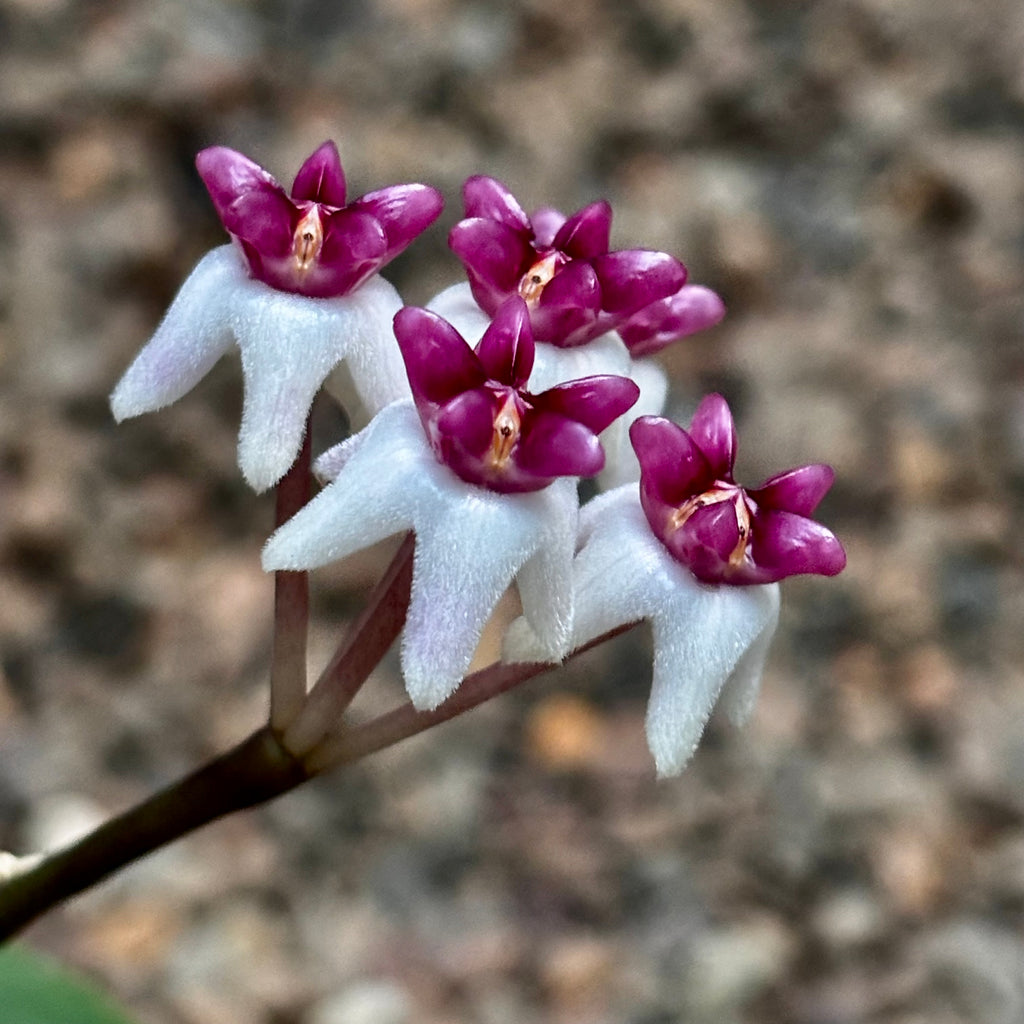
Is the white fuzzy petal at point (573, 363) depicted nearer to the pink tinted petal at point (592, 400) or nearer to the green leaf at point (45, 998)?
the pink tinted petal at point (592, 400)

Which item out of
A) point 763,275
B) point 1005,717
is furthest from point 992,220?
point 1005,717

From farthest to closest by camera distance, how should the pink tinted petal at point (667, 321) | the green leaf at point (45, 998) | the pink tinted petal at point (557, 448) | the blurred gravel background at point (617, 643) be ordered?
the blurred gravel background at point (617, 643) < the green leaf at point (45, 998) < the pink tinted petal at point (667, 321) < the pink tinted petal at point (557, 448)

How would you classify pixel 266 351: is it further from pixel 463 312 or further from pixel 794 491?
pixel 794 491

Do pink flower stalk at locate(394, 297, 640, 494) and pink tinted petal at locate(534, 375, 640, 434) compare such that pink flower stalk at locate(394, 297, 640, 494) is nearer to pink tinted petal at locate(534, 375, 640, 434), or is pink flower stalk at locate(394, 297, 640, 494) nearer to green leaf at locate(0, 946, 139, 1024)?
pink tinted petal at locate(534, 375, 640, 434)

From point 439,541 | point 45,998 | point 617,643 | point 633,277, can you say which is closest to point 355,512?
point 439,541

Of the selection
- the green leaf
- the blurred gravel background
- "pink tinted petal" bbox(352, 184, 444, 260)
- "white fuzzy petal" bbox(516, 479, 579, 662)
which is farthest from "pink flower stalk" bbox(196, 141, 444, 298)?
the blurred gravel background

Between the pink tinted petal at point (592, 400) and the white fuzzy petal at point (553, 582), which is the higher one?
the pink tinted petal at point (592, 400)

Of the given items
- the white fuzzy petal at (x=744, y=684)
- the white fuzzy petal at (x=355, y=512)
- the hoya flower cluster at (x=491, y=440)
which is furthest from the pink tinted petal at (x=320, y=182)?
the white fuzzy petal at (x=744, y=684)
